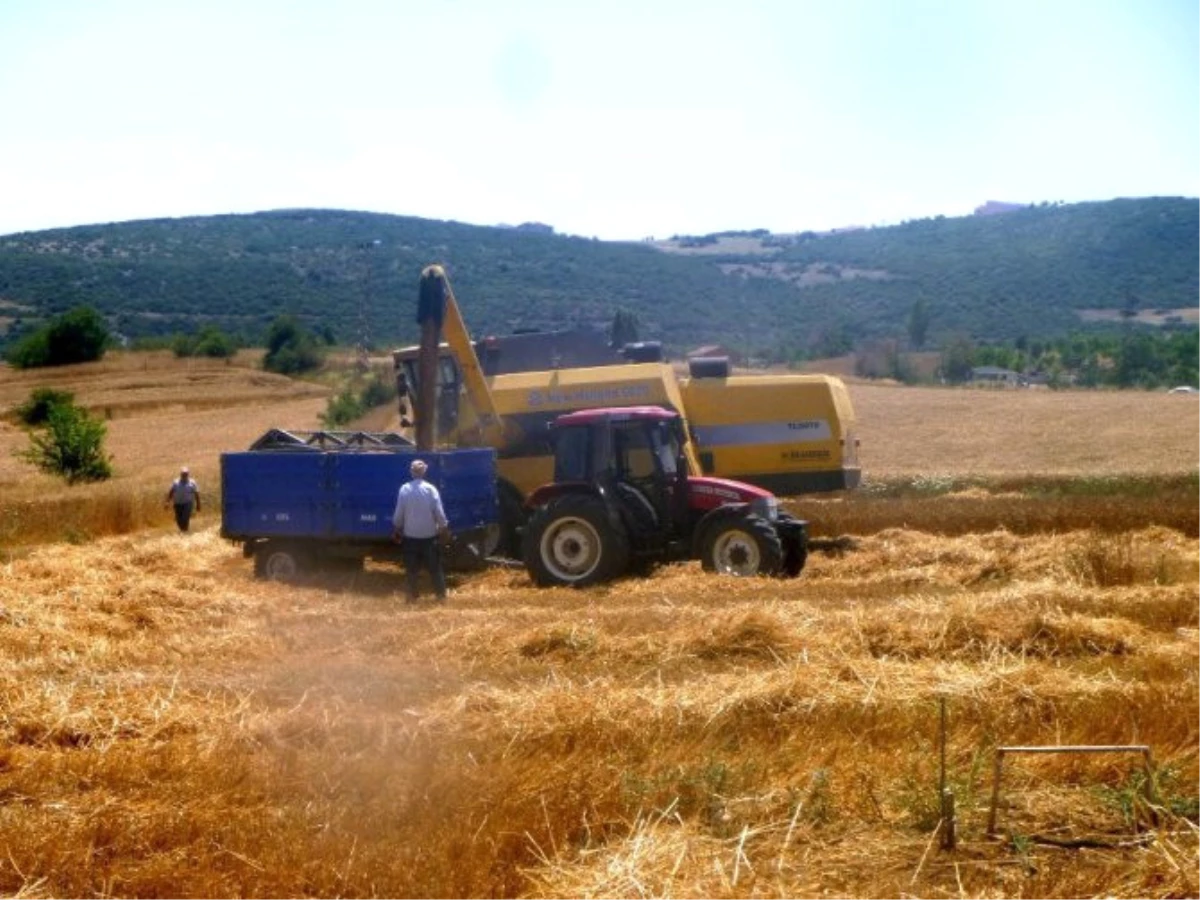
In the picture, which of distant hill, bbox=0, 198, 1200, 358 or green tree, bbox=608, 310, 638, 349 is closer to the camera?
green tree, bbox=608, 310, 638, 349

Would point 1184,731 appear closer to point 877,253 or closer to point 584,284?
point 584,284

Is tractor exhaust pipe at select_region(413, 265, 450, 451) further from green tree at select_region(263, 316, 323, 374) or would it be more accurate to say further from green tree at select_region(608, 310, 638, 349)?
green tree at select_region(263, 316, 323, 374)

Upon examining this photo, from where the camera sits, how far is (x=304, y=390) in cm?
6216

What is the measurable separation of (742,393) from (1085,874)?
14.4m

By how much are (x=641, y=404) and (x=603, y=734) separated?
11.1 metres

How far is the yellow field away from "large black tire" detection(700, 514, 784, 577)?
0.92 m

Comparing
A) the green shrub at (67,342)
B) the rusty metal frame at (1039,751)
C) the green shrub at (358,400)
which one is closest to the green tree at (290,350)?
the green shrub at (67,342)

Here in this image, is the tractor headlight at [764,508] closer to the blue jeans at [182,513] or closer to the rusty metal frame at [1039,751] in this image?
the rusty metal frame at [1039,751]

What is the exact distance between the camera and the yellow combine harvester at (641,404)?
18.7m

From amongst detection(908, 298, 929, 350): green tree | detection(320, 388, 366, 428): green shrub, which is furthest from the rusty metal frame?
detection(908, 298, 929, 350): green tree

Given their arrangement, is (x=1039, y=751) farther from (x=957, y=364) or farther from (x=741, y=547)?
(x=957, y=364)

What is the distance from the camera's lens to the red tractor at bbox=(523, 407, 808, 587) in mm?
15367

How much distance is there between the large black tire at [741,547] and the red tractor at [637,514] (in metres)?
0.01

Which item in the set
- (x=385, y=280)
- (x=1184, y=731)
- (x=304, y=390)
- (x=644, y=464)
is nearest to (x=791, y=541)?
(x=644, y=464)
